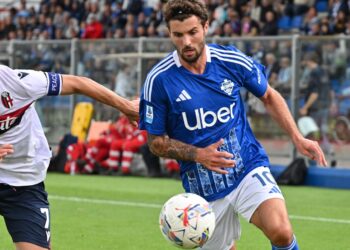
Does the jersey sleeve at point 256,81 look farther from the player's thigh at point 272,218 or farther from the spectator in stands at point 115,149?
the spectator in stands at point 115,149

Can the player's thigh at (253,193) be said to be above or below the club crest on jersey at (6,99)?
below

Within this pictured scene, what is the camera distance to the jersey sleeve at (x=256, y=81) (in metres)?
7.52

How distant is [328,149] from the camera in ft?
57.0

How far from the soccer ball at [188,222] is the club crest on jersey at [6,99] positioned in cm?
141

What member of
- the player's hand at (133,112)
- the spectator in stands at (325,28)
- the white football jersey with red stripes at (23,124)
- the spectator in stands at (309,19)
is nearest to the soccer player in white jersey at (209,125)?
the player's hand at (133,112)

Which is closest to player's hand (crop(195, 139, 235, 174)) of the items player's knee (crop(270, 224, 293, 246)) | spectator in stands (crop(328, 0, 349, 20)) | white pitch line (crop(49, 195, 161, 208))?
player's knee (crop(270, 224, 293, 246))

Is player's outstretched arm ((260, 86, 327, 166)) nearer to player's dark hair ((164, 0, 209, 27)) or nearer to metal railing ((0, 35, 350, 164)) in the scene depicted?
player's dark hair ((164, 0, 209, 27))

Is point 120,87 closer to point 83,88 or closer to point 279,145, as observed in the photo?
point 279,145

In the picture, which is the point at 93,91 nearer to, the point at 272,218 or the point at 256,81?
the point at 256,81

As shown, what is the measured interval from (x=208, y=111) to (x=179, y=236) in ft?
3.24

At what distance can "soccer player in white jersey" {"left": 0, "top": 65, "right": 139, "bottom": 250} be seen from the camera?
23.5 ft

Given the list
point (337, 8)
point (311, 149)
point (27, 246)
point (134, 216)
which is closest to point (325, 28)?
point (337, 8)

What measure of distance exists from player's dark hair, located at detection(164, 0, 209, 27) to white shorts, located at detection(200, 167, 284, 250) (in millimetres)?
1276

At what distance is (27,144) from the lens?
7383 mm
